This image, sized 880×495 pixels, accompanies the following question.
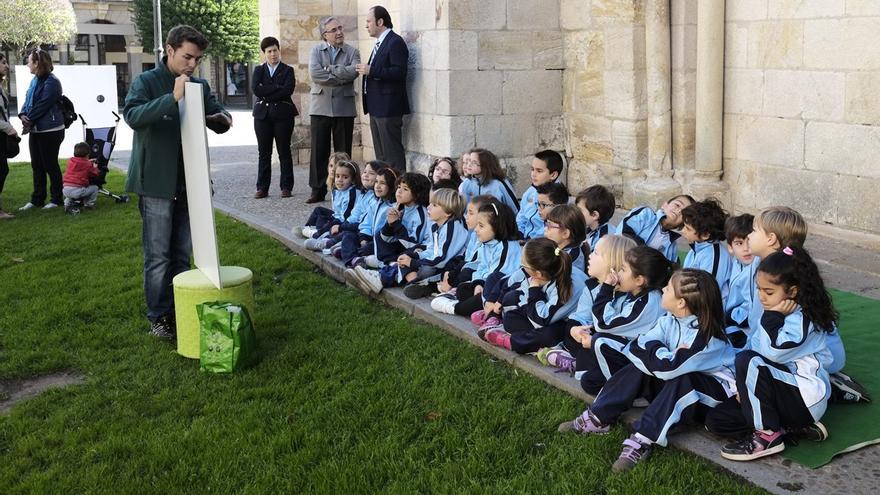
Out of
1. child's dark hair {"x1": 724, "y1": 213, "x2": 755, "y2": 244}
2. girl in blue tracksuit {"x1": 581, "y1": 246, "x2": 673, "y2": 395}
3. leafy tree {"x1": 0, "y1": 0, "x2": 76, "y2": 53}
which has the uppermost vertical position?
leafy tree {"x1": 0, "y1": 0, "x2": 76, "y2": 53}

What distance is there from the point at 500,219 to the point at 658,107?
11.2ft

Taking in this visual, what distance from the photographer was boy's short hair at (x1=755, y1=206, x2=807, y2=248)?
4.36 meters

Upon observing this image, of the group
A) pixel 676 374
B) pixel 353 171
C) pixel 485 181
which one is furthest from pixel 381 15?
pixel 676 374

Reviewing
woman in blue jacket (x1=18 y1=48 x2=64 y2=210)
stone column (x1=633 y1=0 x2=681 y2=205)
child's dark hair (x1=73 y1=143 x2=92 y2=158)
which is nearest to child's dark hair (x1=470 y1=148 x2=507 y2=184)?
stone column (x1=633 y1=0 x2=681 y2=205)

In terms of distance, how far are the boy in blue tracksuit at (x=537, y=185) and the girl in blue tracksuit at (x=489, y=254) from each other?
91cm

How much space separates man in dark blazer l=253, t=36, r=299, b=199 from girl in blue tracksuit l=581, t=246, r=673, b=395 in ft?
23.0

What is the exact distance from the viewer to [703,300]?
385 centimetres

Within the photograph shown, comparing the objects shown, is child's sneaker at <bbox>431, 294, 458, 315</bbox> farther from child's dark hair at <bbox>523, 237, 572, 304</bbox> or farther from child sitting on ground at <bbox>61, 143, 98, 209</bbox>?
child sitting on ground at <bbox>61, 143, 98, 209</bbox>

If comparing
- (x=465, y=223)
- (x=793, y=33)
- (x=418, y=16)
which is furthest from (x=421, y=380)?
(x=418, y=16)

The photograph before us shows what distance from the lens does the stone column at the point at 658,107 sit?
8438 millimetres

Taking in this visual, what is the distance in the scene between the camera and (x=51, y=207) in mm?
10773

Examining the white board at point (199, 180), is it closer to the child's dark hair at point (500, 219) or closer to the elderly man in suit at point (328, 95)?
the child's dark hair at point (500, 219)

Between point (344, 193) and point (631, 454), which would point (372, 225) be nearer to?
point (344, 193)

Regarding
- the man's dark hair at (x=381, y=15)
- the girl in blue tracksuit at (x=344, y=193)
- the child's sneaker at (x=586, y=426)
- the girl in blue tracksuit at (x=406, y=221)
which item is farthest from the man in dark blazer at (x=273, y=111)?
the child's sneaker at (x=586, y=426)
